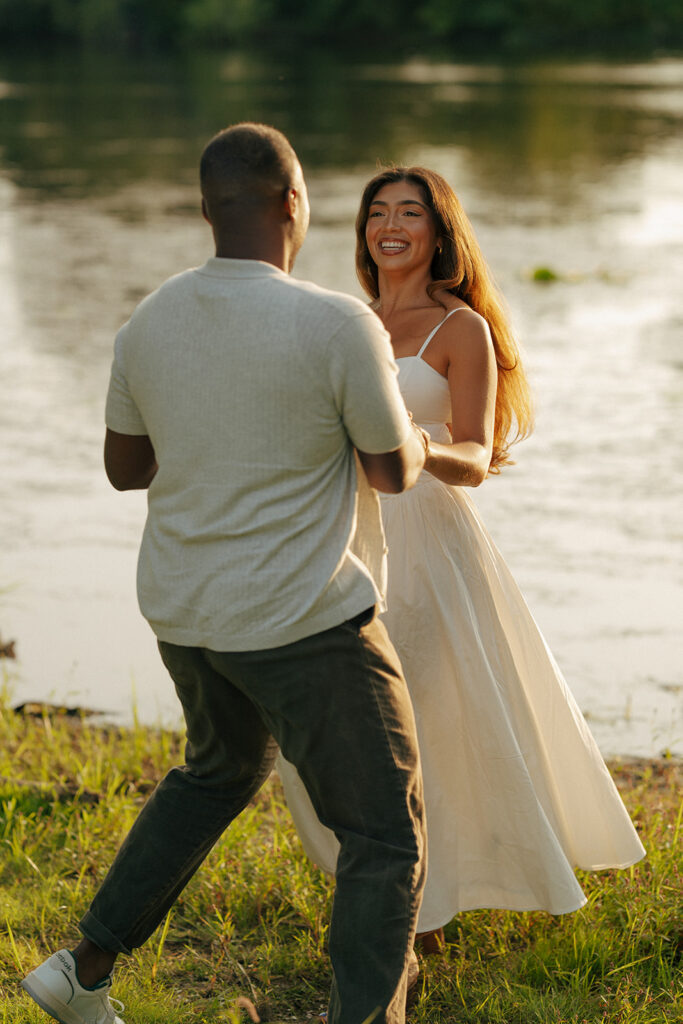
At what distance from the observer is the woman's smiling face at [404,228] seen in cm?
294

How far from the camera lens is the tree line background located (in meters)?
53.8

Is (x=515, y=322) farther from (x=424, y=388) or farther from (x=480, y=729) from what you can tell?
(x=480, y=729)

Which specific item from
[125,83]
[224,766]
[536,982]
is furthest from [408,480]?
[125,83]

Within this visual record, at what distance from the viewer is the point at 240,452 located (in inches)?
80.9

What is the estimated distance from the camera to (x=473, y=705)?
273 cm

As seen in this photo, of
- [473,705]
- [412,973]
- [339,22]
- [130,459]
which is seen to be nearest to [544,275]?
[473,705]

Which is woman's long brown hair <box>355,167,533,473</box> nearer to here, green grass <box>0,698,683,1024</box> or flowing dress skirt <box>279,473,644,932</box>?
flowing dress skirt <box>279,473,644,932</box>

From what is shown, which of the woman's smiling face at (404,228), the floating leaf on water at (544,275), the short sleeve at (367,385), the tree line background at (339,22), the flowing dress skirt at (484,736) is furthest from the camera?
the tree line background at (339,22)

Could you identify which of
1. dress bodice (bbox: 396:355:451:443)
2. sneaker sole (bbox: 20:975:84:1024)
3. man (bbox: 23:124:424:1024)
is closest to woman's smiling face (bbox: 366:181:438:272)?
dress bodice (bbox: 396:355:451:443)

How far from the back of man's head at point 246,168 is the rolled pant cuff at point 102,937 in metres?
1.28

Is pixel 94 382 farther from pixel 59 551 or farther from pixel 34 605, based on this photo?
pixel 34 605

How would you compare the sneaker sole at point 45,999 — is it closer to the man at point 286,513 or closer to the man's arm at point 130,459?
the man at point 286,513

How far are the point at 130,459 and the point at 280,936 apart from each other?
123cm

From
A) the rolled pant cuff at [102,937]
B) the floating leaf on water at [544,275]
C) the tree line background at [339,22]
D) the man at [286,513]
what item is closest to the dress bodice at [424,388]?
the man at [286,513]
